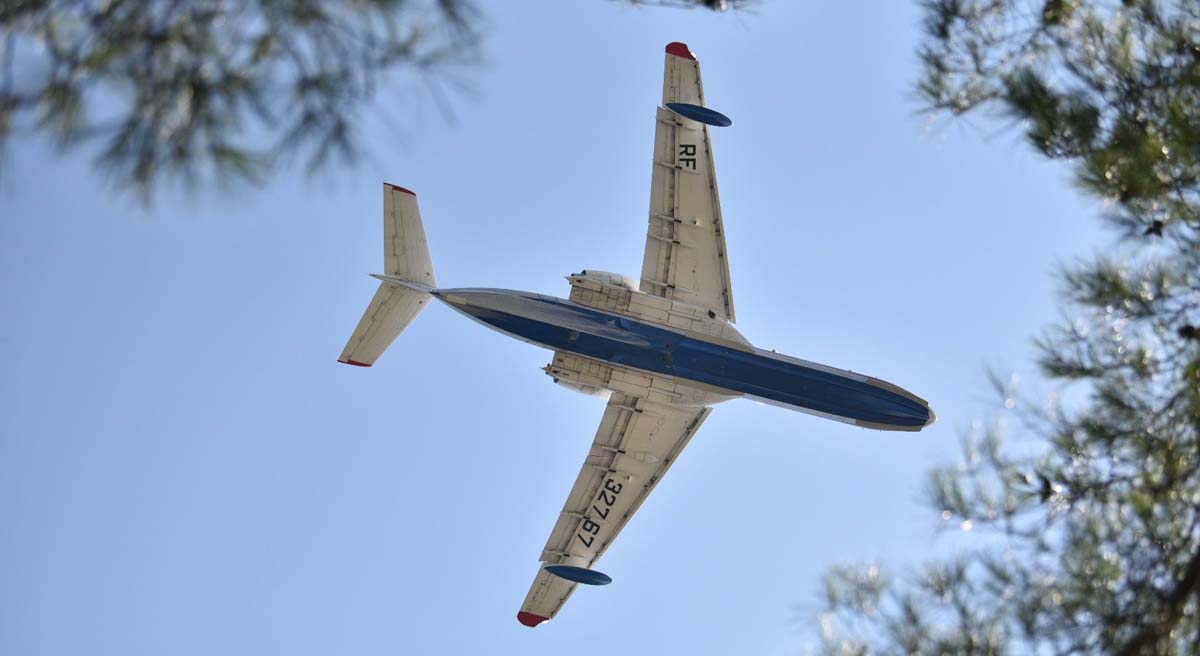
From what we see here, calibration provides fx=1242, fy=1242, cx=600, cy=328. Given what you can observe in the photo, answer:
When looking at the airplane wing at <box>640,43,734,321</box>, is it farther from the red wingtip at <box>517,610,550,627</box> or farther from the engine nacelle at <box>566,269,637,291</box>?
the red wingtip at <box>517,610,550,627</box>

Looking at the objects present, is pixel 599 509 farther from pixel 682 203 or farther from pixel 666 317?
pixel 682 203

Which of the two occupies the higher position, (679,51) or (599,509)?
(679,51)

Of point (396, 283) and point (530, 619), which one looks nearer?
point (396, 283)

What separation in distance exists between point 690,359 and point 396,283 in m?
4.67

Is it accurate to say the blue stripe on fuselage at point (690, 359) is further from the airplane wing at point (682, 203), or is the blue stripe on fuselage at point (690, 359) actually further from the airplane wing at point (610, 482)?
the airplane wing at point (610, 482)

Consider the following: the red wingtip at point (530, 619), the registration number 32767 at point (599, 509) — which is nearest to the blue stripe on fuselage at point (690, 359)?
the registration number 32767 at point (599, 509)

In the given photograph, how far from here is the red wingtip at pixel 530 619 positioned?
850 inches

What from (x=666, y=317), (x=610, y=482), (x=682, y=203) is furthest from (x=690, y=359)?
(x=610, y=482)

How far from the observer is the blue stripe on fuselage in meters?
18.7

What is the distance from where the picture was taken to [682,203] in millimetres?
19312

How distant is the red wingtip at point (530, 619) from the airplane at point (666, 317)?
4.02 m

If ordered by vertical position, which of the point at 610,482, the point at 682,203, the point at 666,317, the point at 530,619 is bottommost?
the point at 530,619

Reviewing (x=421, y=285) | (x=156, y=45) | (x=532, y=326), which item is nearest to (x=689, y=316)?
(x=532, y=326)

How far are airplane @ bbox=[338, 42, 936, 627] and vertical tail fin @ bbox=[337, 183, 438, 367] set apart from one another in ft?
0.05
